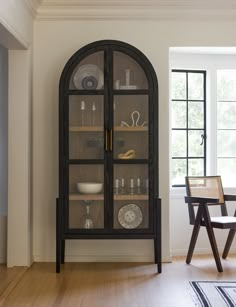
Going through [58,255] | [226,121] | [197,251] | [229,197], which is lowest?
[197,251]

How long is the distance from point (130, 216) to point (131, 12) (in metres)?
1.92

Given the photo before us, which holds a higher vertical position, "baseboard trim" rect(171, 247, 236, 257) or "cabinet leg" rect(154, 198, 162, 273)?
"cabinet leg" rect(154, 198, 162, 273)

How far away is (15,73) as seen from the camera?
402cm

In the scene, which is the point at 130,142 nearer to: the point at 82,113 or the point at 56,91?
the point at 82,113

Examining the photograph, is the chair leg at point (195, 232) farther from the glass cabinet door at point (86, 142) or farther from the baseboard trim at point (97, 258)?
the glass cabinet door at point (86, 142)

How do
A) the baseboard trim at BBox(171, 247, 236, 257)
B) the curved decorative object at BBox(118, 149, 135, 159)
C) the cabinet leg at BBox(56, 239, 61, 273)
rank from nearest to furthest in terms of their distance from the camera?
the cabinet leg at BBox(56, 239, 61, 273) < the curved decorative object at BBox(118, 149, 135, 159) < the baseboard trim at BBox(171, 247, 236, 257)

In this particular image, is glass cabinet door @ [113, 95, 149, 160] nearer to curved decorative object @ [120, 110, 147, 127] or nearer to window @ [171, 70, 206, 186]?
curved decorative object @ [120, 110, 147, 127]

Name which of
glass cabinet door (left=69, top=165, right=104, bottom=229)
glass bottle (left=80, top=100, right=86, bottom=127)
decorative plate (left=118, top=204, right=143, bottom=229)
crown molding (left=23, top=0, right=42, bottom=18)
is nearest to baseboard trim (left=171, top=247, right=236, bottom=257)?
decorative plate (left=118, top=204, right=143, bottom=229)

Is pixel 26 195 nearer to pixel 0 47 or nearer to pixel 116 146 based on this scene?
pixel 116 146

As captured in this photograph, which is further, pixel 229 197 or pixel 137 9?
pixel 229 197

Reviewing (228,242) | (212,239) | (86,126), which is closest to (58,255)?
(86,126)

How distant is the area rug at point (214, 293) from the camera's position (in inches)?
121

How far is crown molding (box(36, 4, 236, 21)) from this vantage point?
4141 millimetres

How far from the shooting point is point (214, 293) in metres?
3.26
